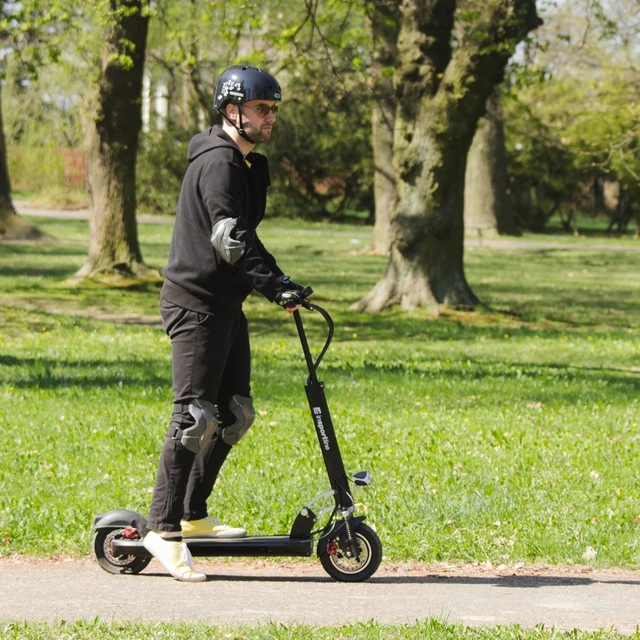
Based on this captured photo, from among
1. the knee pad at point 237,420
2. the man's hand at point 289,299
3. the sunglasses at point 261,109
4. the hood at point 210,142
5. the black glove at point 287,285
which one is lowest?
the knee pad at point 237,420

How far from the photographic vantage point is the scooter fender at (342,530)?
468cm

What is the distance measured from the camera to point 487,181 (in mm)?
35438

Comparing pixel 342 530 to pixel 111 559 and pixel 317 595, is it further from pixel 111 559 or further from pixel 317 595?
pixel 111 559

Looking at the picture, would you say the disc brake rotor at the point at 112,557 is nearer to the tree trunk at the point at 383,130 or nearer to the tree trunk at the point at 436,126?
the tree trunk at the point at 436,126

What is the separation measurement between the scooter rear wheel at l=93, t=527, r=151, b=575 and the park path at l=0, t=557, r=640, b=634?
4 cm

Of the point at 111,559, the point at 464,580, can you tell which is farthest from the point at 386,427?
the point at 111,559

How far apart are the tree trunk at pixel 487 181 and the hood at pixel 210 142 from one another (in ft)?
99.4

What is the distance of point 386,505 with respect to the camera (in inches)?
237

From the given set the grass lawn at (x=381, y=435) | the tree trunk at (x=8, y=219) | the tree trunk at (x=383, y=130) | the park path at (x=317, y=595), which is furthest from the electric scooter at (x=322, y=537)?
the tree trunk at (x=8, y=219)

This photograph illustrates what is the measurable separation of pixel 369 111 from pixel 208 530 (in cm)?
3316

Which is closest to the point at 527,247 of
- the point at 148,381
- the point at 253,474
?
the point at 148,381

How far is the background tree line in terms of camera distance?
50.7ft

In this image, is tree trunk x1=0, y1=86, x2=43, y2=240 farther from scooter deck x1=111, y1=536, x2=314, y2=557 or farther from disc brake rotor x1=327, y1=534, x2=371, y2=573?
disc brake rotor x1=327, y1=534, x2=371, y2=573

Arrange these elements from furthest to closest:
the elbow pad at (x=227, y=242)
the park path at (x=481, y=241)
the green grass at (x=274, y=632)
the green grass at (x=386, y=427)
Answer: the park path at (x=481, y=241) < the green grass at (x=386, y=427) < the elbow pad at (x=227, y=242) < the green grass at (x=274, y=632)
